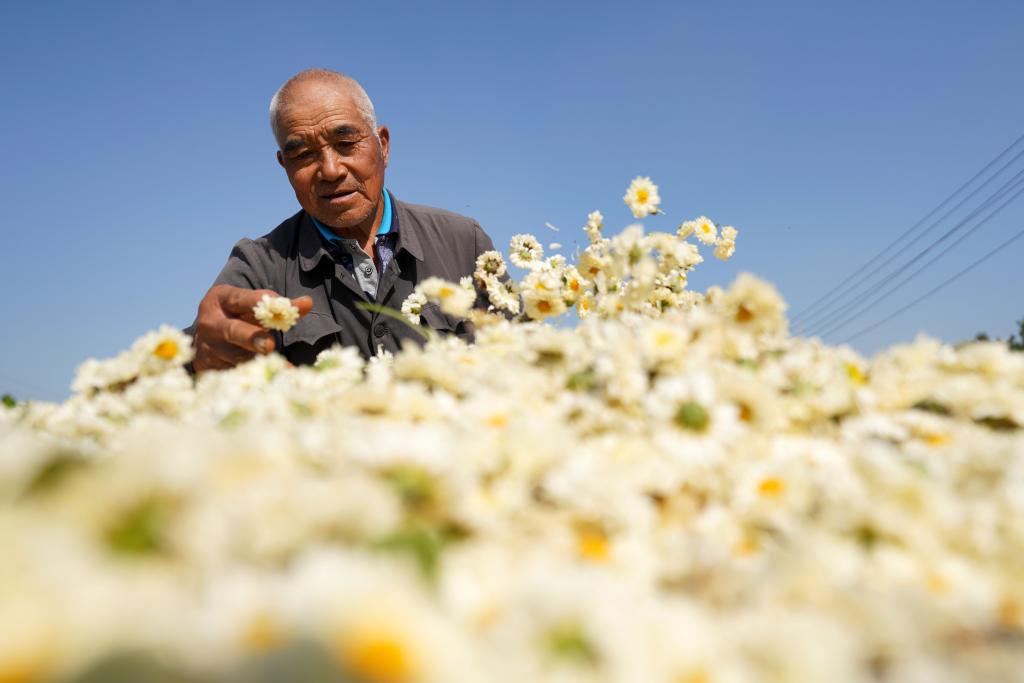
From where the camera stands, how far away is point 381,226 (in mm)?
4449

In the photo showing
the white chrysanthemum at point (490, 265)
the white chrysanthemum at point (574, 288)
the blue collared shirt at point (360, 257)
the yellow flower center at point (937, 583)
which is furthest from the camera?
the blue collared shirt at point (360, 257)

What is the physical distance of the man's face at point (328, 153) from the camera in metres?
3.90

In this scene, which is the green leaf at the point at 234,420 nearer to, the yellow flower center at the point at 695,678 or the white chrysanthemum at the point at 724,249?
the yellow flower center at the point at 695,678

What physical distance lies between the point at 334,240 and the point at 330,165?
501 mm

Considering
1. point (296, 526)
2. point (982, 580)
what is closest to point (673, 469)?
point (982, 580)

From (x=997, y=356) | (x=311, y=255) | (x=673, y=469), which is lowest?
(x=673, y=469)

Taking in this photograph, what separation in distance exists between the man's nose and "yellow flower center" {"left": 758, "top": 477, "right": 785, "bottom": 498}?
350 centimetres

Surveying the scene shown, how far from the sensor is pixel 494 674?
49cm

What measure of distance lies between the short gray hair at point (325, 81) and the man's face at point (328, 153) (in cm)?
5

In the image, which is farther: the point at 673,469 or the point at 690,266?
the point at 690,266

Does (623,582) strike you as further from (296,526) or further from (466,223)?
(466,223)

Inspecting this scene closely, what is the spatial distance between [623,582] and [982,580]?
1.37 ft

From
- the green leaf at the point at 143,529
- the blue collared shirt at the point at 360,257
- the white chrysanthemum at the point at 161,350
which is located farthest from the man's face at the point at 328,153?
the green leaf at the point at 143,529

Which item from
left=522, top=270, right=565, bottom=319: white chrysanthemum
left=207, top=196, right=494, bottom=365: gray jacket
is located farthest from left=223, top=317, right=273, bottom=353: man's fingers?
left=207, top=196, right=494, bottom=365: gray jacket
